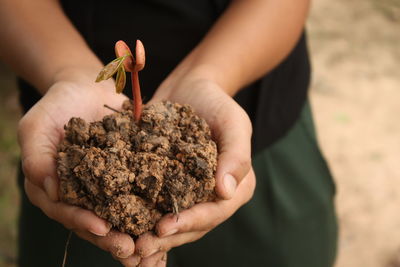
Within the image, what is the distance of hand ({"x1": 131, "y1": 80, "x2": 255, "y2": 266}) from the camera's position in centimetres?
123

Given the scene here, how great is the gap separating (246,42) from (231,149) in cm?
56

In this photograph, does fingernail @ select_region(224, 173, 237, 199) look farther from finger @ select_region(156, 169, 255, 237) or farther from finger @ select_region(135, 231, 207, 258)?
finger @ select_region(135, 231, 207, 258)

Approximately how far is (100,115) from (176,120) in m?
0.28

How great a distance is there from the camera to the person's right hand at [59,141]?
3.99 ft

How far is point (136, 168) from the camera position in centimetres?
128

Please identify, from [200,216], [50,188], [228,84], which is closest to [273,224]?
[228,84]

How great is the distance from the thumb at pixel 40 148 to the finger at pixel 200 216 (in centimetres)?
32

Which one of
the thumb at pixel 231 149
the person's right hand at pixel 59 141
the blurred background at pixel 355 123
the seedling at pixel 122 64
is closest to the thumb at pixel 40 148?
the person's right hand at pixel 59 141

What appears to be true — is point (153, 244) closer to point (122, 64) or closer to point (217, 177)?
point (217, 177)

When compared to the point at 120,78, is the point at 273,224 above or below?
below

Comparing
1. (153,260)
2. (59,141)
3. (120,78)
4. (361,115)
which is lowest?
(361,115)

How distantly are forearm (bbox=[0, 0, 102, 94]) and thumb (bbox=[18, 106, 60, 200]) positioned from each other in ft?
0.83

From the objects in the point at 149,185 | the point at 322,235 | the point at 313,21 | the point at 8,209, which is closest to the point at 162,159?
the point at 149,185

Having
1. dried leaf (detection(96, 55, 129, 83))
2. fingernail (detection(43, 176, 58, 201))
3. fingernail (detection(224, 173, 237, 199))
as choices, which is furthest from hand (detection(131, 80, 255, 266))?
dried leaf (detection(96, 55, 129, 83))
